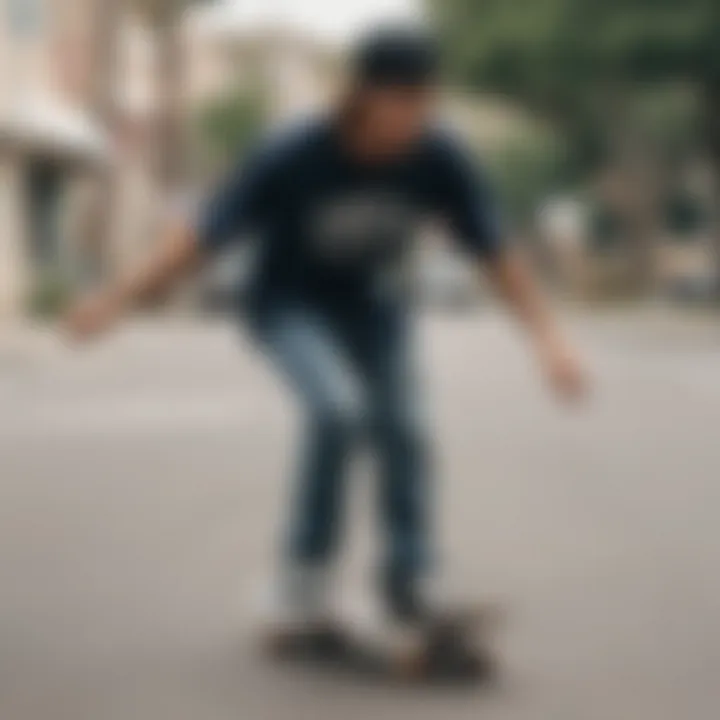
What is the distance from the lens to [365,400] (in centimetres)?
468

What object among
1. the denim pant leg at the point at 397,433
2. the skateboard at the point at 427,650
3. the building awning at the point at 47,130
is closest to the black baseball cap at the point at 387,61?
the denim pant leg at the point at 397,433

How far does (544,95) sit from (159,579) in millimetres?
11476

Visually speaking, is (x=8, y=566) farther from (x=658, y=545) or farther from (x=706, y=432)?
(x=706, y=432)

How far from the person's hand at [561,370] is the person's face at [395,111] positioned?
53 centimetres

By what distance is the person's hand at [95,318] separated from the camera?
4.38 metres

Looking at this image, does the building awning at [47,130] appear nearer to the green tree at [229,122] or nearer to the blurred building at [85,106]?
the blurred building at [85,106]

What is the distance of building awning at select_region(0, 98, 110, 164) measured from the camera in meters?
16.2

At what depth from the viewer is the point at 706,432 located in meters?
10.8

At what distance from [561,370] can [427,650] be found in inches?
23.9

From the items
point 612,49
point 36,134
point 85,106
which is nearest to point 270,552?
point 85,106

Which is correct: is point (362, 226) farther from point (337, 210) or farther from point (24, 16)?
point (24, 16)

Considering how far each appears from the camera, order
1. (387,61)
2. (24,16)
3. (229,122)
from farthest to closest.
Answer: (24,16)
(229,122)
(387,61)

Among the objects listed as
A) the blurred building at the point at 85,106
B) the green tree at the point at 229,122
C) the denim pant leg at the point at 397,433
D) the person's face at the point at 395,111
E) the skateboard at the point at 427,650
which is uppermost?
the blurred building at the point at 85,106

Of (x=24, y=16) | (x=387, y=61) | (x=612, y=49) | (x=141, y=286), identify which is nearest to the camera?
(x=387, y=61)
